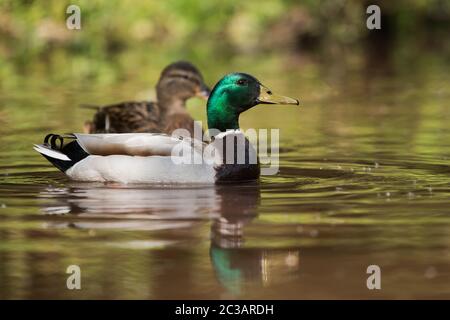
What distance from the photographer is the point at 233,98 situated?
10547 mm

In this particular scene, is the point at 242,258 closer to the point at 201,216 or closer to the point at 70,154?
the point at 201,216

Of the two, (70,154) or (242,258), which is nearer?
(242,258)

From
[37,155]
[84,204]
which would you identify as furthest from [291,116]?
[84,204]

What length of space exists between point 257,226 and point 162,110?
5.45m

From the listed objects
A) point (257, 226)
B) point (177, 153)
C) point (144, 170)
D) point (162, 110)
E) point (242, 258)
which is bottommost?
point (242, 258)

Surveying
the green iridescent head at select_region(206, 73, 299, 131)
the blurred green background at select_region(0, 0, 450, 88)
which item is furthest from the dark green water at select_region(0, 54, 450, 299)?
the blurred green background at select_region(0, 0, 450, 88)

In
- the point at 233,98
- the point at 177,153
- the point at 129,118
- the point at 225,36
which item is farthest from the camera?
the point at 225,36

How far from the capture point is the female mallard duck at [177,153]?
391 inches

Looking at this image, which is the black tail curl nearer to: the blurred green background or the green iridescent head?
the green iridescent head

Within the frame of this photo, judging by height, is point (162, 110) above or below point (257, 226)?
above

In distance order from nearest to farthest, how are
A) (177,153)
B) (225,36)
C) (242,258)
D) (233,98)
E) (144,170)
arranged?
(242,258) < (177,153) < (144,170) < (233,98) < (225,36)

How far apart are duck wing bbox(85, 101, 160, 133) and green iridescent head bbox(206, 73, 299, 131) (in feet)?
7.50

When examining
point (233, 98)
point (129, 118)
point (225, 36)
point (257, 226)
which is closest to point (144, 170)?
point (233, 98)
